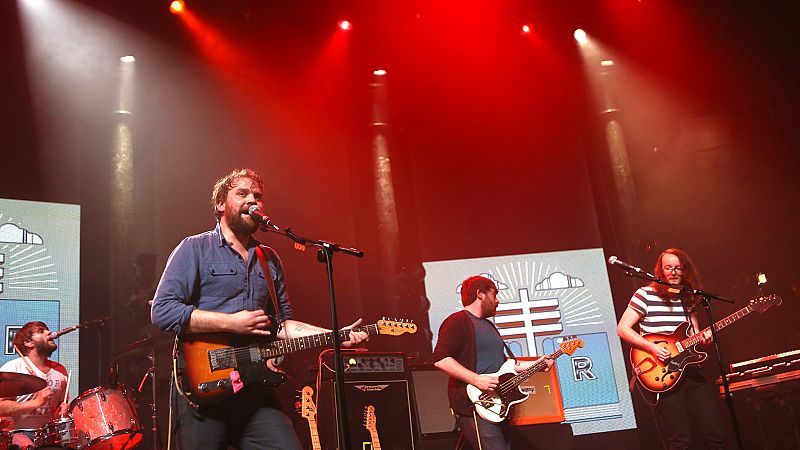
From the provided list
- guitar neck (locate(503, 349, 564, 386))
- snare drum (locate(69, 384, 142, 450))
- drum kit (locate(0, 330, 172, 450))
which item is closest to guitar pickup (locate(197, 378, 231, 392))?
guitar neck (locate(503, 349, 564, 386))

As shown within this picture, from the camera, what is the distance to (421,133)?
10.8m

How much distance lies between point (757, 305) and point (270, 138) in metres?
6.39

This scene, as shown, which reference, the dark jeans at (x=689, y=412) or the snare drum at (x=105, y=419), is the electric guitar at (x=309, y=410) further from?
the dark jeans at (x=689, y=412)

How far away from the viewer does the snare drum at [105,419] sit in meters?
6.56

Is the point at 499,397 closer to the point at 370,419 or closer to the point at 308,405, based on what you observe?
the point at 370,419

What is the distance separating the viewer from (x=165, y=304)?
3.71 metres

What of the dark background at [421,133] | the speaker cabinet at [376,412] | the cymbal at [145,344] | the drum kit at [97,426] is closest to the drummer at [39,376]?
the drum kit at [97,426]

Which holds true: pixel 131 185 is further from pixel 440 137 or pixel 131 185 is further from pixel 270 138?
pixel 440 137

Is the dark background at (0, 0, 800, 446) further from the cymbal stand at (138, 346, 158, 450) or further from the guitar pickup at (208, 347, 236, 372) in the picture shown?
the guitar pickup at (208, 347, 236, 372)

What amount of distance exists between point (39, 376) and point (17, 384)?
4.22 feet

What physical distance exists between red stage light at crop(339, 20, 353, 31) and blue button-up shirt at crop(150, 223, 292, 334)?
6.35m

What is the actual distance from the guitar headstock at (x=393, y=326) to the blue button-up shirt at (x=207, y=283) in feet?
2.08

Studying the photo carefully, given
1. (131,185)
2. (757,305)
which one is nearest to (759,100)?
(757,305)

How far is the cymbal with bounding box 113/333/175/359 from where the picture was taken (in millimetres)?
7125
